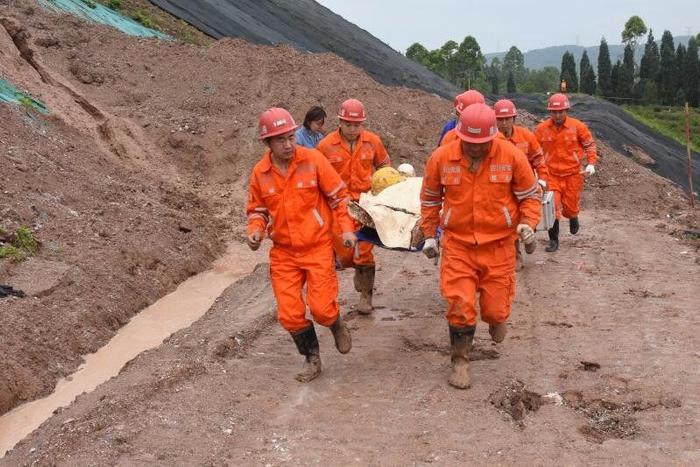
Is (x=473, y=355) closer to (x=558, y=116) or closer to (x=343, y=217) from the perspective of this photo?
(x=343, y=217)

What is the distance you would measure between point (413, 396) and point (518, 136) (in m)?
3.89

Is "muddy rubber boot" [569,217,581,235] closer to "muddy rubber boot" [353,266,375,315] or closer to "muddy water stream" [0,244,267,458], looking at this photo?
"muddy rubber boot" [353,266,375,315]

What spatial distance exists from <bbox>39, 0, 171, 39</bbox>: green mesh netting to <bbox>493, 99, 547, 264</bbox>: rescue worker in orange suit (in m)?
13.4

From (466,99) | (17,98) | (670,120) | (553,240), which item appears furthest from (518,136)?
(670,120)

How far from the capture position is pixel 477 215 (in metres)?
5.31

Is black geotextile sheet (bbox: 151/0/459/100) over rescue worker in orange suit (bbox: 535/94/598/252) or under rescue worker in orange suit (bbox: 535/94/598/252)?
over

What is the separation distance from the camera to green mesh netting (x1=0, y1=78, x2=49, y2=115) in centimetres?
1241

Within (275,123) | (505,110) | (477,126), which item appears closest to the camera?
(477,126)

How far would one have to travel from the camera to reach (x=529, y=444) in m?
4.64

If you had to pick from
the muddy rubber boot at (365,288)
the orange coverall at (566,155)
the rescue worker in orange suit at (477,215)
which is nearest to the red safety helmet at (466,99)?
the muddy rubber boot at (365,288)

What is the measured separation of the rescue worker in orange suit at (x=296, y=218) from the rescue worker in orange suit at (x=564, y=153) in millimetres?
5022

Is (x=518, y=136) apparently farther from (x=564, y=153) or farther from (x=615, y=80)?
(x=615, y=80)

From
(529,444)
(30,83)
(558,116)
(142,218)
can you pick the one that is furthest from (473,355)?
(30,83)

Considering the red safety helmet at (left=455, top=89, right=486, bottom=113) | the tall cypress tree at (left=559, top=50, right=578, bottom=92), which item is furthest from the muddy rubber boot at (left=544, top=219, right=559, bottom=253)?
the tall cypress tree at (left=559, top=50, right=578, bottom=92)
